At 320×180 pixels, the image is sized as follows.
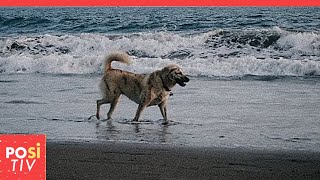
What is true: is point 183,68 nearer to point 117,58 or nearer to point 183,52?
point 183,52

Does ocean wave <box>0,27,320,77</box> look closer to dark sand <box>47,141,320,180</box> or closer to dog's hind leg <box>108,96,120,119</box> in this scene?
dog's hind leg <box>108,96,120,119</box>

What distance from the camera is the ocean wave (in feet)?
25.7

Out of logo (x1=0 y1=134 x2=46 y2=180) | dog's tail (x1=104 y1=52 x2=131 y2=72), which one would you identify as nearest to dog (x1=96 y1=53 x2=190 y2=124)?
dog's tail (x1=104 y1=52 x2=131 y2=72)

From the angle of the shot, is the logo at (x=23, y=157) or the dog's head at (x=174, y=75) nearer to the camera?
the logo at (x=23, y=157)

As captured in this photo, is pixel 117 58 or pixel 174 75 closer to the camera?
pixel 174 75

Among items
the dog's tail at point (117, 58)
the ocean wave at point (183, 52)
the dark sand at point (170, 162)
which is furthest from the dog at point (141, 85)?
the ocean wave at point (183, 52)

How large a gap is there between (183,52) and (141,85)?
4287 millimetres

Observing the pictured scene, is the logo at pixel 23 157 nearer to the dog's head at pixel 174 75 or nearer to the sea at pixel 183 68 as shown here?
the sea at pixel 183 68

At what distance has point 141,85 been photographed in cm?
496

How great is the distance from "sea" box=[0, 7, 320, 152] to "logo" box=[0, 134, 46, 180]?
1.64m

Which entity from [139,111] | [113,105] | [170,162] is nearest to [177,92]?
[113,105]

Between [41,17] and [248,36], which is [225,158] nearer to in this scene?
[248,36]

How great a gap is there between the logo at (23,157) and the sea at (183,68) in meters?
1.64

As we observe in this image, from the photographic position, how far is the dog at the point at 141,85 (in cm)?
486
